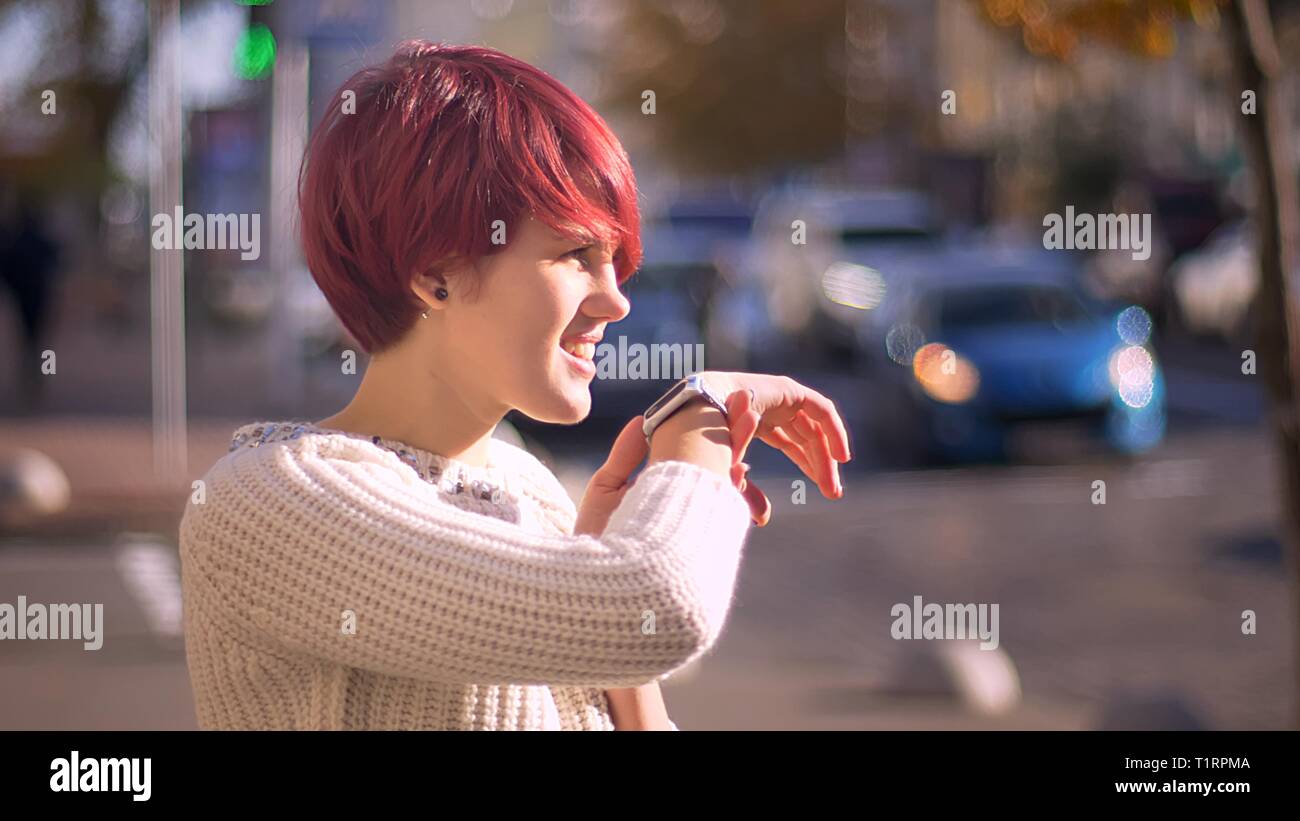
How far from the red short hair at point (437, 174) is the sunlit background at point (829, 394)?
0.78 ft

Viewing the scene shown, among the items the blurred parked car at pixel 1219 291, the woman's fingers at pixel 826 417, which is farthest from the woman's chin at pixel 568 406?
the blurred parked car at pixel 1219 291

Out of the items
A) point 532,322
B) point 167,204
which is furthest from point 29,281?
point 532,322

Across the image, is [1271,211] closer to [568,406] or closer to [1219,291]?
[568,406]

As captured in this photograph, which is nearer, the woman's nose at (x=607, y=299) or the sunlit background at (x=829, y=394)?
the woman's nose at (x=607, y=299)

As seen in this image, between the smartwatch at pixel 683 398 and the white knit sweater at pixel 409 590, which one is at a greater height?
the smartwatch at pixel 683 398

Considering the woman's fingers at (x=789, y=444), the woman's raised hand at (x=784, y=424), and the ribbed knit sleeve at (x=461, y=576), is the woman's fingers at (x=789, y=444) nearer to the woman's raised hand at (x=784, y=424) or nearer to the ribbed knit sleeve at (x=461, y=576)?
the woman's raised hand at (x=784, y=424)

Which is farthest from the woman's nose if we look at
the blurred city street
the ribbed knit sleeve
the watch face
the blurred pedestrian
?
the blurred pedestrian

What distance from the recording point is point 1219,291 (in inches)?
893

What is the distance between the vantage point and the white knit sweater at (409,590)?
150cm

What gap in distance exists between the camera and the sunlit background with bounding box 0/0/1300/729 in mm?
6316

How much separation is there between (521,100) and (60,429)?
13299 mm

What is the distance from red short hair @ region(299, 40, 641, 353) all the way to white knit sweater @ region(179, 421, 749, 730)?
0.18m
